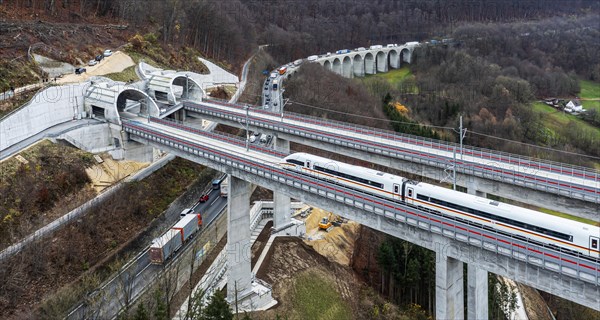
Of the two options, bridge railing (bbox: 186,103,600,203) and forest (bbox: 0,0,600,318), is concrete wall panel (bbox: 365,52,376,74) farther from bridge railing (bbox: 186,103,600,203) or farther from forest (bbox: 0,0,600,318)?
bridge railing (bbox: 186,103,600,203)

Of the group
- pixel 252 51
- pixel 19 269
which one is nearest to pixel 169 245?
pixel 19 269

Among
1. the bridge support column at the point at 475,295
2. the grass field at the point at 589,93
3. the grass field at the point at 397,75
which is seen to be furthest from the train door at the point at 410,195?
the grass field at the point at 397,75

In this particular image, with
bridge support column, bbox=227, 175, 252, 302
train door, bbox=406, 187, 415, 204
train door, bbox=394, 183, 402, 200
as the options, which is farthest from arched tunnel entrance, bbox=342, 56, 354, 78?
train door, bbox=406, 187, 415, 204

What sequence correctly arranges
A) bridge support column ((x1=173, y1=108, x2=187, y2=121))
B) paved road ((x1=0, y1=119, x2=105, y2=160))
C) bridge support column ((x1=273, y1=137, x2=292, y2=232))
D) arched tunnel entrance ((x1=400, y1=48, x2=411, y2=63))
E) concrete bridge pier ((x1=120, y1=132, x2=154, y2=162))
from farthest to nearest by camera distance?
arched tunnel entrance ((x1=400, y1=48, x2=411, y2=63)) < bridge support column ((x1=173, y1=108, x2=187, y2=121)) < concrete bridge pier ((x1=120, y1=132, x2=154, y2=162)) < bridge support column ((x1=273, y1=137, x2=292, y2=232)) < paved road ((x1=0, y1=119, x2=105, y2=160))

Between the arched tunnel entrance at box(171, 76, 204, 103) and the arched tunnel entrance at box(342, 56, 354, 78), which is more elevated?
the arched tunnel entrance at box(342, 56, 354, 78)

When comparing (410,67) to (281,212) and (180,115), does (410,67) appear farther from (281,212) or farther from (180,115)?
(281,212)

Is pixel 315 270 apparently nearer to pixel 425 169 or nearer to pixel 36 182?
pixel 425 169
